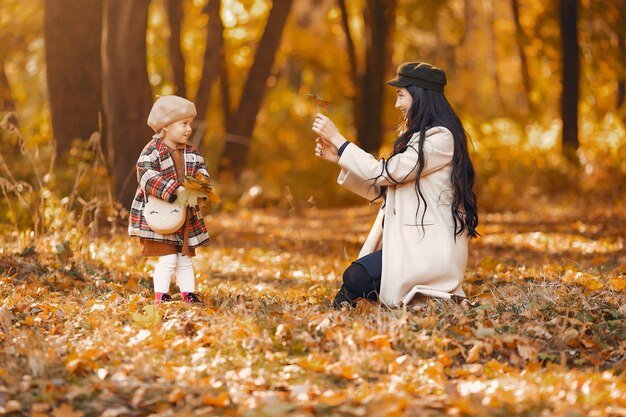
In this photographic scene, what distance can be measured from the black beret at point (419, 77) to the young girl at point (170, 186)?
56.0 inches

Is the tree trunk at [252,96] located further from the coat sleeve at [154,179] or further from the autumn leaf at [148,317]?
the autumn leaf at [148,317]

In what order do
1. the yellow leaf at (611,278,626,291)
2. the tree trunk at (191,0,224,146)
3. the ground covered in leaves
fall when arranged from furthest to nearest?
the tree trunk at (191,0,224,146) → the yellow leaf at (611,278,626,291) → the ground covered in leaves

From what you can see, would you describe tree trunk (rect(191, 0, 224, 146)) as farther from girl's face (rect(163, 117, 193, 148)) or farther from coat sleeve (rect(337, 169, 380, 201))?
coat sleeve (rect(337, 169, 380, 201))

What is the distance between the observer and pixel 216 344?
201 inches

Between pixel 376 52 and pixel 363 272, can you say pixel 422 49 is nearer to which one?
pixel 376 52

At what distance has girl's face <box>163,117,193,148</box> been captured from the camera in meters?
6.37

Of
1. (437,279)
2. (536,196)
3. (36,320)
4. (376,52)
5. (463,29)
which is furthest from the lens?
(463,29)

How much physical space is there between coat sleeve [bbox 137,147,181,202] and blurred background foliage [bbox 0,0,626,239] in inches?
89.1

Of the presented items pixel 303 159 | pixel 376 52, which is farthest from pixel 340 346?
pixel 303 159

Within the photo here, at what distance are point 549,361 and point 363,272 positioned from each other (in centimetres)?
168

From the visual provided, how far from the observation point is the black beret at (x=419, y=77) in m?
6.19

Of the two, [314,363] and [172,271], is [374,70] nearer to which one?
[172,271]

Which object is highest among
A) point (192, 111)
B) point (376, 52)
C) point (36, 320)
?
point (376, 52)

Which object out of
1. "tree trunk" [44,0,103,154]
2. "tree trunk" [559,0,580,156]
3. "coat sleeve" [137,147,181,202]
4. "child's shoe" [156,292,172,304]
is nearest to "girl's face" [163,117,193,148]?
"coat sleeve" [137,147,181,202]
